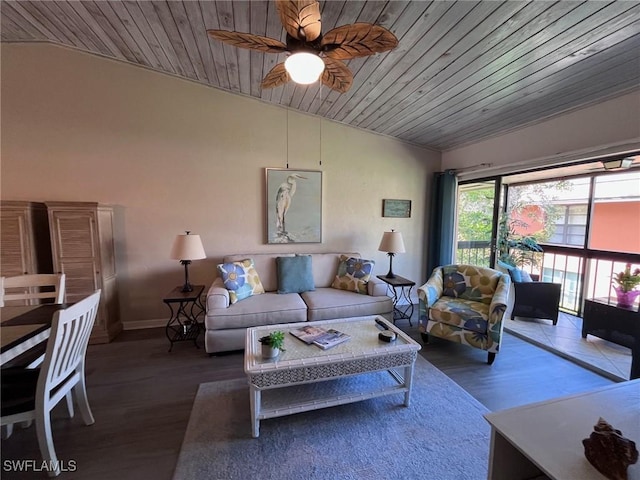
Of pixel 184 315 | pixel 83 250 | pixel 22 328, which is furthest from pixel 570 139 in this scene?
pixel 83 250

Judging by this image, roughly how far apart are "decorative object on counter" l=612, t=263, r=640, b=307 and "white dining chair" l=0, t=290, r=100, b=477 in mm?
4710

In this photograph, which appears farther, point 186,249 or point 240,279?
point 240,279

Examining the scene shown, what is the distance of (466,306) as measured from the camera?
9.23 feet

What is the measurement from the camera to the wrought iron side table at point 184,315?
2797mm

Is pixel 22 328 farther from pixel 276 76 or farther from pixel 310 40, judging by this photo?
pixel 310 40

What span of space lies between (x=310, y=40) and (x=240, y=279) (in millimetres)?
2264

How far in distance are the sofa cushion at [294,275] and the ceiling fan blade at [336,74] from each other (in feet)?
6.37

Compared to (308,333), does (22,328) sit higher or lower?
higher

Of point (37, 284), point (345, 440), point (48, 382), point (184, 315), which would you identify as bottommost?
point (345, 440)

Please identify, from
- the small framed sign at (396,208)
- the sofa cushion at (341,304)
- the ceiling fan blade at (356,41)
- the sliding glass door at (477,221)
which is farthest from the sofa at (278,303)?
the ceiling fan blade at (356,41)

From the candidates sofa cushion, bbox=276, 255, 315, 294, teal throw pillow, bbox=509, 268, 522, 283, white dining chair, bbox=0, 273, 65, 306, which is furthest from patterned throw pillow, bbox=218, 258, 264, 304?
teal throw pillow, bbox=509, 268, 522, 283

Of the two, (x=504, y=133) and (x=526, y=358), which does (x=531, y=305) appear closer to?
(x=526, y=358)

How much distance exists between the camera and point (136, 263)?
10.6ft

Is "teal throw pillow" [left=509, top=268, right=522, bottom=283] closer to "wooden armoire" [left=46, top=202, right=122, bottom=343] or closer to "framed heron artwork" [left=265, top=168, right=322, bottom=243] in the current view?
"framed heron artwork" [left=265, top=168, right=322, bottom=243]
